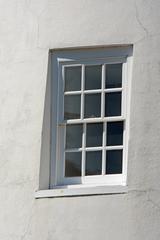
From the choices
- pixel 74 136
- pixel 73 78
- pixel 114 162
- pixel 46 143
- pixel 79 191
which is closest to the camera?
pixel 79 191

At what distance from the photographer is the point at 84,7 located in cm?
1346

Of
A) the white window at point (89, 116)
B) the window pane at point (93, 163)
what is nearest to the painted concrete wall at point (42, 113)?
the white window at point (89, 116)

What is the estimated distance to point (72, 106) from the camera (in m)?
13.4

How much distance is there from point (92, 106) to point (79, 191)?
112cm

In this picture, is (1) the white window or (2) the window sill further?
(1) the white window

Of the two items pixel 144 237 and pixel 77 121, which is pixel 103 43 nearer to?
pixel 77 121

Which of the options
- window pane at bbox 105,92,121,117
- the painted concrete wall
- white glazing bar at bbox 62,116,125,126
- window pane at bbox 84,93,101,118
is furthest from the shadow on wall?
window pane at bbox 105,92,121,117

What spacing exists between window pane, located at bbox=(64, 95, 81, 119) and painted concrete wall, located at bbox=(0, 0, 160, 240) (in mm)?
305

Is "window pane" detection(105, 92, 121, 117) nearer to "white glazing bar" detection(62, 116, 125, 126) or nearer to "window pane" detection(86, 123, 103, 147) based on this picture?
"white glazing bar" detection(62, 116, 125, 126)

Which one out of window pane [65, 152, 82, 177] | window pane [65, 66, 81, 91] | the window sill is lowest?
the window sill

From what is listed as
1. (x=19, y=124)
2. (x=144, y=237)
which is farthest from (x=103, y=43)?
(x=144, y=237)

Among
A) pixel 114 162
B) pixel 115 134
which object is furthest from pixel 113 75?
pixel 114 162

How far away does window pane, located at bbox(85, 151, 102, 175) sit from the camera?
43.3 ft

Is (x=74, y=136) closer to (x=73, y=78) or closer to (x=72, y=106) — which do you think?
(x=72, y=106)
